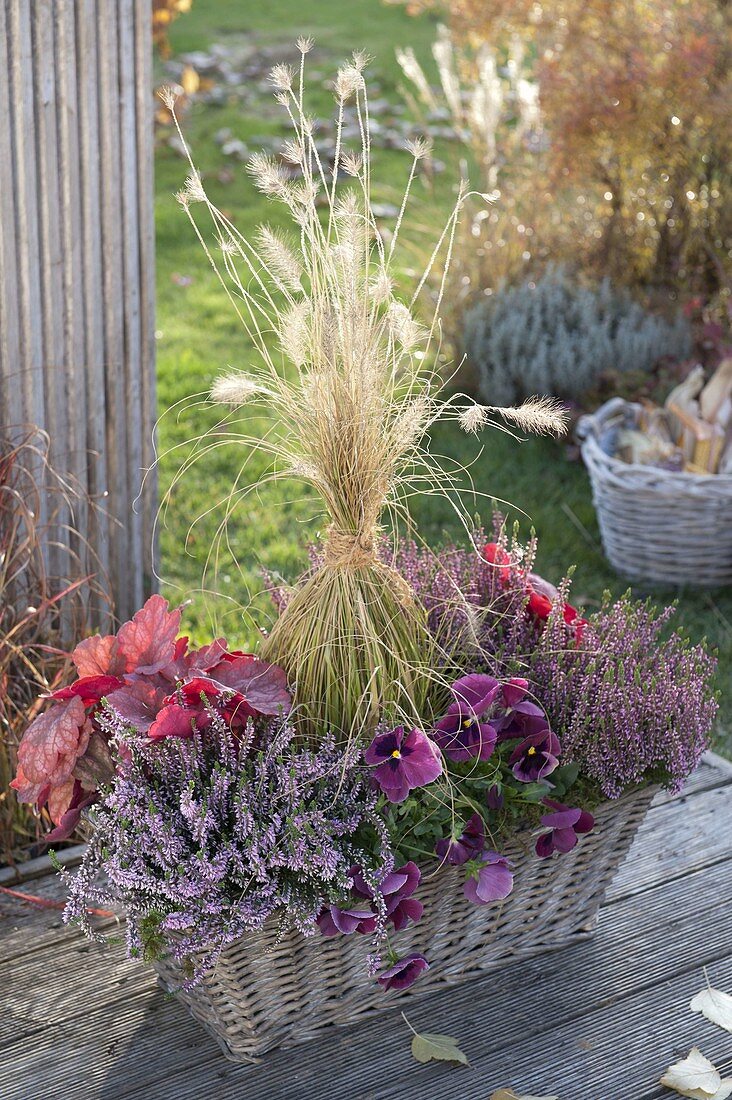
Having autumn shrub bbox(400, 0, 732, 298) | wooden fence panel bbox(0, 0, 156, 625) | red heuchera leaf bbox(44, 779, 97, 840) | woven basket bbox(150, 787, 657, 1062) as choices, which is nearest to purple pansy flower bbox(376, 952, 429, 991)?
woven basket bbox(150, 787, 657, 1062)

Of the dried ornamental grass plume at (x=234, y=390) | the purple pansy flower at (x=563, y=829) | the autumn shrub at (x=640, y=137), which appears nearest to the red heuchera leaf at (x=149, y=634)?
the dried ornamental grass plume at (x=234, y=390)

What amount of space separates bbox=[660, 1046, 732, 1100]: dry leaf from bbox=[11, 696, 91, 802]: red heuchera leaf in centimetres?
106

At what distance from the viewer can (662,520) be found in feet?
12.0

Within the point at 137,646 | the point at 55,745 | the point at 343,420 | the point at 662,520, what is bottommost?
the point at 662,520

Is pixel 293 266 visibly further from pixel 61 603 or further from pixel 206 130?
pixel 206 130

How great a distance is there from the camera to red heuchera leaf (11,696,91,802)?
6.15 ft

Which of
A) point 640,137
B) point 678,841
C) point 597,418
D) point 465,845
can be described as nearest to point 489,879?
point 465,845

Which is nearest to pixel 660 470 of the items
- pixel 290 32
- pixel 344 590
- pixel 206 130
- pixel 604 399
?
pixel 604 399

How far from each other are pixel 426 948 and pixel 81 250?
5.28ft

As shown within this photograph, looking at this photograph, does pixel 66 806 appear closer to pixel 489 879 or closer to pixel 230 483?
pixel 489 879

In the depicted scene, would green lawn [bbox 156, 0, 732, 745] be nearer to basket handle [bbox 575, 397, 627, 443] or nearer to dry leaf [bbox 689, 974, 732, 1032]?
basket handle [bbox 575, 397, 627, 443]

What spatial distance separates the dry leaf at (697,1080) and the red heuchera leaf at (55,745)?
3.49ft

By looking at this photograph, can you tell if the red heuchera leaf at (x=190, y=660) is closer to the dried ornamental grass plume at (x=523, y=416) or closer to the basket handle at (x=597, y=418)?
the dried ornamental grass plume at (x=523, y=416)

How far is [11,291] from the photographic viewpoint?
2.54 meters
